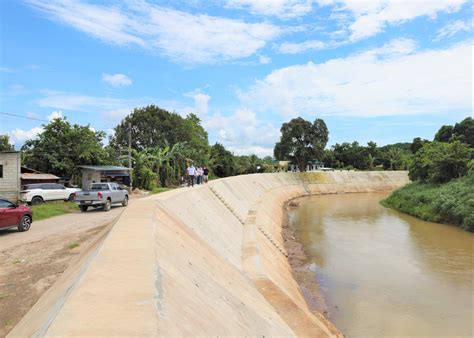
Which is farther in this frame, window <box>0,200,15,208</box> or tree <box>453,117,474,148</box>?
tree <box>453,117,474,148</box>

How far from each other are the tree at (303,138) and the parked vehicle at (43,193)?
40.3m

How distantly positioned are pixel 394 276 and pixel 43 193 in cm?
2137

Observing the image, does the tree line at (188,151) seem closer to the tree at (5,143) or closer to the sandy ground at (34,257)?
the tree at (5,143)

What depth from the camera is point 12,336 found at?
5043 mm

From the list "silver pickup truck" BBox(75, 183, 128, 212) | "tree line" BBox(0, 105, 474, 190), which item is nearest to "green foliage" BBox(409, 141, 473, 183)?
"tree line" BBox(0, 105, 474, 190)

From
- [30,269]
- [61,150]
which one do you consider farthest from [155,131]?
[30,269]

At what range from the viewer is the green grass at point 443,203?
25497 mm

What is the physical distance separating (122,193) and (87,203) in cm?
252

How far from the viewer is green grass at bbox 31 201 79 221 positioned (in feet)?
60.0

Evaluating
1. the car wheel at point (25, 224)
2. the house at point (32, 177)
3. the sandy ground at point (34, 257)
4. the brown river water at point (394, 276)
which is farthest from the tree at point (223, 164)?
the car wheel at point (25, 224)

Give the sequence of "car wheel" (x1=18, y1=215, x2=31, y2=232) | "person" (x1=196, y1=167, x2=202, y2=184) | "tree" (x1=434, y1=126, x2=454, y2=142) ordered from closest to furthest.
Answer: "car wheel" (x1=18, y1=215, x2=31, y2=232) → "person" (x1=196, y1=167, x2=202, y2=184) → "tree" (x1=434, y1=126, x2=454, y2=142)

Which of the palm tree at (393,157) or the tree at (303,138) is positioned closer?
the tree at (303,138)

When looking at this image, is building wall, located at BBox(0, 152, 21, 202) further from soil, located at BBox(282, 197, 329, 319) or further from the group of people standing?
soil, located at BBox(282, 197, 329, 319)

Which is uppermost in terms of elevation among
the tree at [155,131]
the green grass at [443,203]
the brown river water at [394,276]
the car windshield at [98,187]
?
the tree at [155,131]
